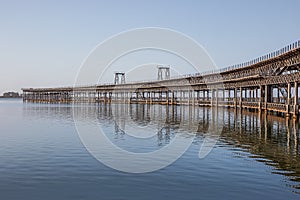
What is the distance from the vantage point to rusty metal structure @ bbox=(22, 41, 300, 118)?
54.8 metres

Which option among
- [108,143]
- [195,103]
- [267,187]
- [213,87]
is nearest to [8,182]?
[267,187]

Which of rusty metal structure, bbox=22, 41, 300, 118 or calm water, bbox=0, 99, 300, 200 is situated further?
rusty metal structure, bbox=22, 41, 300, 118

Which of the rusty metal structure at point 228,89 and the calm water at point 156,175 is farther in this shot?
the rusty metal structure at point 228,89

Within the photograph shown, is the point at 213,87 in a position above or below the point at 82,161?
above

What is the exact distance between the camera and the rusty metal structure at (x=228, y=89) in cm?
5484

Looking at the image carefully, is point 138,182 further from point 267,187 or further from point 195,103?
point 195,103

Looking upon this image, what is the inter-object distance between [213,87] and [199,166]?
83971 mm

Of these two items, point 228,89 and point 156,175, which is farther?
point 228,89

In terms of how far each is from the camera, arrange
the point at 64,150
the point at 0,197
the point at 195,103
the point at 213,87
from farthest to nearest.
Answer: the point at 195,103 < the point at 213,87 < the point at 64,150 < the point at 0,197

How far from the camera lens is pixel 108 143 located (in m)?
25.9

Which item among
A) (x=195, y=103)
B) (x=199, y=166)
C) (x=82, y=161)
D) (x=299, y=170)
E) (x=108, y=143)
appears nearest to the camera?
(x=299, y=170)

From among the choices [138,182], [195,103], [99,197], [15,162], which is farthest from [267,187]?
[195,103]

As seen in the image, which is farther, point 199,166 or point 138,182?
point 199,166

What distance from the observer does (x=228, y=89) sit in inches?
3868
